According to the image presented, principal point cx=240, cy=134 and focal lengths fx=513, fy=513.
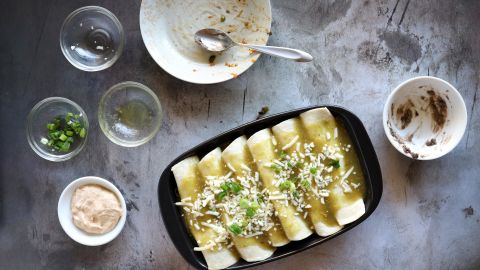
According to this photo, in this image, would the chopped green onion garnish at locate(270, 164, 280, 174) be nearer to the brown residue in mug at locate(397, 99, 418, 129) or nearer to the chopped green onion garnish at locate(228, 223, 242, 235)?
the chopped green onion garnish at locate(228, 223, 242, 235)

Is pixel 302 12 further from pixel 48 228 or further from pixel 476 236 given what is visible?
pixel 48 228

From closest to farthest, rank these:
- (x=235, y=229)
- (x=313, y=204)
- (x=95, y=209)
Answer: (x=235, y=229) → (x=313, y=204) → (x=95, y=209)

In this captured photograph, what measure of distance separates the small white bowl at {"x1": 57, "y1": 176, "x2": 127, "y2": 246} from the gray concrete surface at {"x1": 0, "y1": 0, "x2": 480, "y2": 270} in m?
0.14

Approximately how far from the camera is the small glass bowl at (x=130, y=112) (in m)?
2.76

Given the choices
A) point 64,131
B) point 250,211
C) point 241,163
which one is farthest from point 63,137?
point 250,211

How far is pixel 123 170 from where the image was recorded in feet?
9.25

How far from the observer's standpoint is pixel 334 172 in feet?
8.31

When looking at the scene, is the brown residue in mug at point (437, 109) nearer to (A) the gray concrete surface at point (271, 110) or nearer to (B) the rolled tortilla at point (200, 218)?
(A) the gray concrete surface at point (271, 110)

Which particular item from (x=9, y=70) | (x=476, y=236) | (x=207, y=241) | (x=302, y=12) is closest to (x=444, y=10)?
(x=302, y=12)

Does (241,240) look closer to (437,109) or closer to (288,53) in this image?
(288,53)

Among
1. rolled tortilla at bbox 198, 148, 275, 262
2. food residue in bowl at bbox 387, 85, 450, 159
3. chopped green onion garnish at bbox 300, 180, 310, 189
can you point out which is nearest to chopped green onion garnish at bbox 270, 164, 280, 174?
chopped green onion garnish at bbox 300, 180, 310, 189

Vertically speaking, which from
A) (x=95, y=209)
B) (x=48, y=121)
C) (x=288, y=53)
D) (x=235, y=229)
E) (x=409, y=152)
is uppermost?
(x=288, y=53)

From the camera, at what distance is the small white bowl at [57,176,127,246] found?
2.67m

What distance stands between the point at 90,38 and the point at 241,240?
1.36 m
